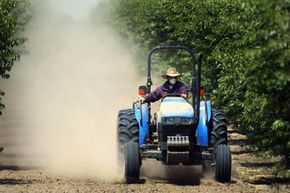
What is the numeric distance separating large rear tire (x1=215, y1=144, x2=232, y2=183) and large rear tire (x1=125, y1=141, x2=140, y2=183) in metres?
1.43

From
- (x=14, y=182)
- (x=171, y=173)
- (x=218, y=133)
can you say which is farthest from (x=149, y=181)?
(x=14, y=182)

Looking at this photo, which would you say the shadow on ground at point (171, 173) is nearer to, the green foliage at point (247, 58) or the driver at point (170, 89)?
the green foliage at point (247, 58)

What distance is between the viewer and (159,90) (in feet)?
54.2

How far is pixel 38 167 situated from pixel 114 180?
9.86ft

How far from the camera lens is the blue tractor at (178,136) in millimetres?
15641

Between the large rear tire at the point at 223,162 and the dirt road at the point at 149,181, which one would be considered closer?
the dirt road at the point at 149,181

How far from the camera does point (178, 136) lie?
51.4 feet

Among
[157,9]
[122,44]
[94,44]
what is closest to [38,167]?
[157,9]

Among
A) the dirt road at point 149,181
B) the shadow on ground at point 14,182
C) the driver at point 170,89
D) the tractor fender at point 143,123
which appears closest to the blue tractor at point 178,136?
the tractor fender at point 143,123

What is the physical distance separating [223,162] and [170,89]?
1774 millimetres

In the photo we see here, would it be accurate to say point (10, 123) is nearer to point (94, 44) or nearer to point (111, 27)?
point (94, 44)

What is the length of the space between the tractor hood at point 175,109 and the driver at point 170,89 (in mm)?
528

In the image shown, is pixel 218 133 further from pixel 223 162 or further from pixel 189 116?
pixel 189 116

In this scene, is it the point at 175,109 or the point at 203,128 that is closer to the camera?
the point at 175,109
